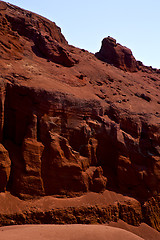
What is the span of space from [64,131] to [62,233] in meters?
5.50

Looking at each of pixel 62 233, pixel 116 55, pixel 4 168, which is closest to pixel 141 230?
pixel 62 233

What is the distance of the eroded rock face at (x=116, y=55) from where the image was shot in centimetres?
3138

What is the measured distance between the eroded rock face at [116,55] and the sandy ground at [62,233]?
2377cm

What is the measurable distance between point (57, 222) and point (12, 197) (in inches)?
92.8

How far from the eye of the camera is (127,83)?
24.2 meters

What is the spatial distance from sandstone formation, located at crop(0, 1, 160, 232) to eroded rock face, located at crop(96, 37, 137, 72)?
40.5 ft

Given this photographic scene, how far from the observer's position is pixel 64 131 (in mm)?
13539

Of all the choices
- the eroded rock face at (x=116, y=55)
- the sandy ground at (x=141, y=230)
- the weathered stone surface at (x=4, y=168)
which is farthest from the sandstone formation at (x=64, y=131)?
the eroded rock face at (x=116, y=55)

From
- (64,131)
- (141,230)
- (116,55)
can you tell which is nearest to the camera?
(141,230)

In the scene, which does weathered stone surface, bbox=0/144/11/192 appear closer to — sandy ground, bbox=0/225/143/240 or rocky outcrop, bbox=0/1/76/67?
sandy ground, bbox=0/225/143/240

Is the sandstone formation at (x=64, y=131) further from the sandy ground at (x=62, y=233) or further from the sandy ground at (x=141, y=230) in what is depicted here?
the sandy ground at (x=62, y=233)

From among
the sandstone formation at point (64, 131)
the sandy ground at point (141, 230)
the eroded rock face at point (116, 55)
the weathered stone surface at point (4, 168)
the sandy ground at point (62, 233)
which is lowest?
the sandy ground at point (141, 230)

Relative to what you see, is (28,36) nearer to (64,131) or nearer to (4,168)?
(64,131)

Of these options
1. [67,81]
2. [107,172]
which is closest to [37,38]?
[67,81]
